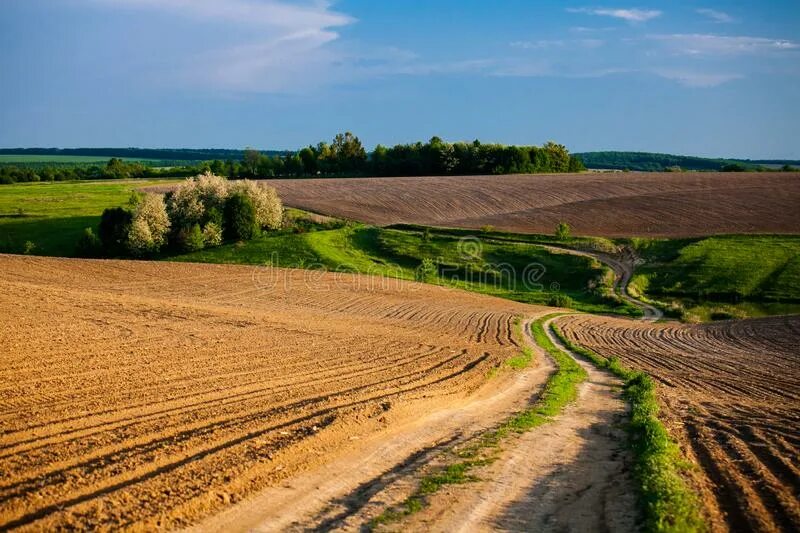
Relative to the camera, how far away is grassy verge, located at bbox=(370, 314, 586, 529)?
8.83 meters

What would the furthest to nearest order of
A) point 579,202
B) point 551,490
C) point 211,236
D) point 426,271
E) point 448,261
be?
point 579,202
point 211,236
point 448,261
point 426,271
point 551,490

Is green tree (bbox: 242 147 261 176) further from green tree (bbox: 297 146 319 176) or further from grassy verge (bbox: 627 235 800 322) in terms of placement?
grassy verge (bbox: 627 235 800 322)

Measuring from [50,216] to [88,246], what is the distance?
1528 centimetres

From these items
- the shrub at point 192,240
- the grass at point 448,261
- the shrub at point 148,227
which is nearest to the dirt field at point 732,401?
the grass at point 448,261

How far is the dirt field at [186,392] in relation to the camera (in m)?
8.49

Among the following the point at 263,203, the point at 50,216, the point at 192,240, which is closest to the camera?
the point at 192,240

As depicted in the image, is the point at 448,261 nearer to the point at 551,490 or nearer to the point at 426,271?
the point at 426,271

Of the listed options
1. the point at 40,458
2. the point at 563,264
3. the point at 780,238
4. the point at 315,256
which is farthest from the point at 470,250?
the point at 40,458

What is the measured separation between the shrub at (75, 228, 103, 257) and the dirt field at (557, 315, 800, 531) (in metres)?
43.2

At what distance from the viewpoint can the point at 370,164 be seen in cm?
13562

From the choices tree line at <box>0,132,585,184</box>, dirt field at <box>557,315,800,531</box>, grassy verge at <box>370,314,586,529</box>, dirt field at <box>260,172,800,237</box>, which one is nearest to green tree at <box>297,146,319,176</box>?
tree line at <box>0,132,585,184</box>

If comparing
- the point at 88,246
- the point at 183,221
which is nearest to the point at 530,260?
the point at 183,221

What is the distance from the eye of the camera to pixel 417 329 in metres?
28.3

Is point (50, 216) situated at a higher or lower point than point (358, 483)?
higher
